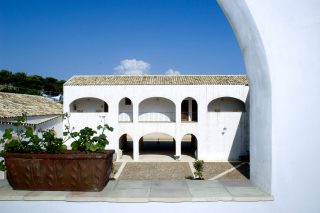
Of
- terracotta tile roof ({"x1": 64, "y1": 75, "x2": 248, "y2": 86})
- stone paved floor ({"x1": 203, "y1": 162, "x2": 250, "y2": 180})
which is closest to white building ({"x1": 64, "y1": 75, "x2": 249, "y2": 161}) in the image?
terracotta tile roof ({"x1": 64, "y1": 75, "x2": 248, "y2": 86})

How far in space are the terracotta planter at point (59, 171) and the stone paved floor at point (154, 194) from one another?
7 centimetres

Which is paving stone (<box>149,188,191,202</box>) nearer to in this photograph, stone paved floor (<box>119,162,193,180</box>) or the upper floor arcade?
stone paved floor (<box>119,162,193,180</box>)

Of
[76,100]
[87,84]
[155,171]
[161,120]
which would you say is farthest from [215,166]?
[76,100]

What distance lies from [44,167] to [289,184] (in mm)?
2182

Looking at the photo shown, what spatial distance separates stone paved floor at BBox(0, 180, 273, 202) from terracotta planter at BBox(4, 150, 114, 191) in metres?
0.07

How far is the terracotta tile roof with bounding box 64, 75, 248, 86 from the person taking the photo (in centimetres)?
2027

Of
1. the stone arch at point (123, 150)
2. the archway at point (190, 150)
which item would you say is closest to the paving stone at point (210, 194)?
the archway at point (190, 150)

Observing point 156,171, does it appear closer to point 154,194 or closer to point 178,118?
point 178,118

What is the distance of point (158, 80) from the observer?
20.9m

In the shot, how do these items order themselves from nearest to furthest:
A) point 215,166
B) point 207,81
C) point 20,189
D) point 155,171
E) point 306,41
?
point 306,41, point 20,189, point 155,171, point 215,166, point 207,81

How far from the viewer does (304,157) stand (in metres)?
2.31

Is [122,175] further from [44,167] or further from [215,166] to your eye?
[44,167]

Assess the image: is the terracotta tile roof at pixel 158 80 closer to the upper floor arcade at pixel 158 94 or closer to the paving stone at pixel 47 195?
the upper floor arcade at pixel 158 94

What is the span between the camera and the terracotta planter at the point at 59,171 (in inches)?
94.7
